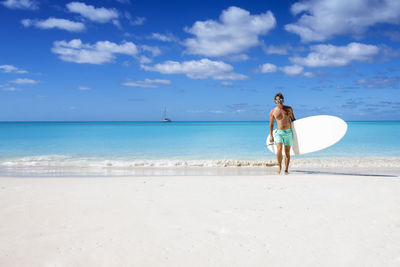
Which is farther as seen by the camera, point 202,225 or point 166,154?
point 166,154

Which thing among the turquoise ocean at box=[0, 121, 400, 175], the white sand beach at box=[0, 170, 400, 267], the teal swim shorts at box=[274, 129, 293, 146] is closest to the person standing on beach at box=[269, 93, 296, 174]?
the teal swim shorts at box=[274, 129, 293, 146]

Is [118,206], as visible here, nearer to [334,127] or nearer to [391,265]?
[391,265]

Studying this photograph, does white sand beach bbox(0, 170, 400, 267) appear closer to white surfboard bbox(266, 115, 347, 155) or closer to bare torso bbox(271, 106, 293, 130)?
bare torso bbox(271, 106, 293, 130)

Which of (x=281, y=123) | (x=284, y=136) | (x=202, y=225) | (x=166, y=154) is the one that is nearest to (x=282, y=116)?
(x=281, y=123)

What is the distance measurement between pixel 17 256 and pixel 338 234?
280cm

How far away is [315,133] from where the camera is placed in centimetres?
738

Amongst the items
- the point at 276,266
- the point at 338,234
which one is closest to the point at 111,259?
the point at 276,266

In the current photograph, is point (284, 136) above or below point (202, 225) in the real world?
above

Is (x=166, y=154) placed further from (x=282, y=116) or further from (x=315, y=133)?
(x=282, y=116)

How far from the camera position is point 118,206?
369 cm

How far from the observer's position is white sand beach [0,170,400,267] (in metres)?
2.35

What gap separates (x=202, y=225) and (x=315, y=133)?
530 cm

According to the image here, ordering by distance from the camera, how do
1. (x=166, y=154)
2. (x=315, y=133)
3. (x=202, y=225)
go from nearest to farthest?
(x=202, y=225) < (x=315, y=133) < (x=166, y=154)

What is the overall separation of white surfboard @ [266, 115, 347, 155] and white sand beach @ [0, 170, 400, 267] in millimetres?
2470
